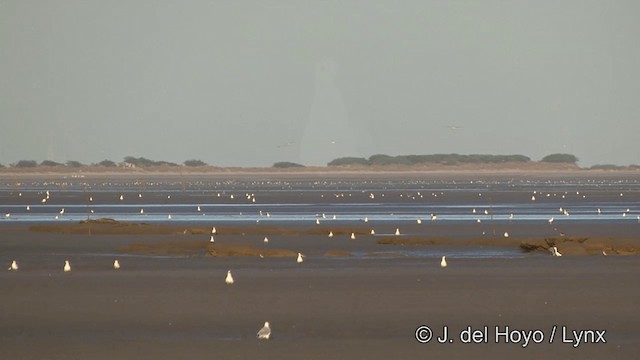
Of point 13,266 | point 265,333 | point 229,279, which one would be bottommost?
point 13,266

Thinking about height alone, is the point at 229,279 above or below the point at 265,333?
below

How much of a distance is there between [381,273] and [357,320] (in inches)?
435

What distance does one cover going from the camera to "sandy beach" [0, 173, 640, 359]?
23.0 metres

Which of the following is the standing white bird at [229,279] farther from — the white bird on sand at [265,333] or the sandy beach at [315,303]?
the white bird on sand at [265,333]

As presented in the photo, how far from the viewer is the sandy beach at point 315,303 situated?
22969mm

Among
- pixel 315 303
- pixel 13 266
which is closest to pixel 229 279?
pixel 315 303

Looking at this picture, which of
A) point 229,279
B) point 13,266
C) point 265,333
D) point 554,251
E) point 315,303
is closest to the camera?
point 265,333

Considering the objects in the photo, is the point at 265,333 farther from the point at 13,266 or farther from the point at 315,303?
the point at 13,266

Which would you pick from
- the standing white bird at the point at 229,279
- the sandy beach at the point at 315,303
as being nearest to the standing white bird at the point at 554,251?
the sandy beach at the point at 315,303

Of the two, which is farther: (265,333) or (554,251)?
(554,251)

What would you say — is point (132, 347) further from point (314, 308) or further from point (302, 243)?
point (302, 243)

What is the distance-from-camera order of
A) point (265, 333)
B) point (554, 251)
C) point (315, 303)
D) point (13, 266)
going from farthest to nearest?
point (554, 251) < point (13, 266) < point (315, 303) < point (265, 333)

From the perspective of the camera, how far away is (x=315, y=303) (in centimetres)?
3008

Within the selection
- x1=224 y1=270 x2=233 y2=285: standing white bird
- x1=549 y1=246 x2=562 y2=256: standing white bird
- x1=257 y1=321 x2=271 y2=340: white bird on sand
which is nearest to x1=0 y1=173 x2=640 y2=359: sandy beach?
x1=257 y1=321 x2=271 y2=340: white bird on sand
